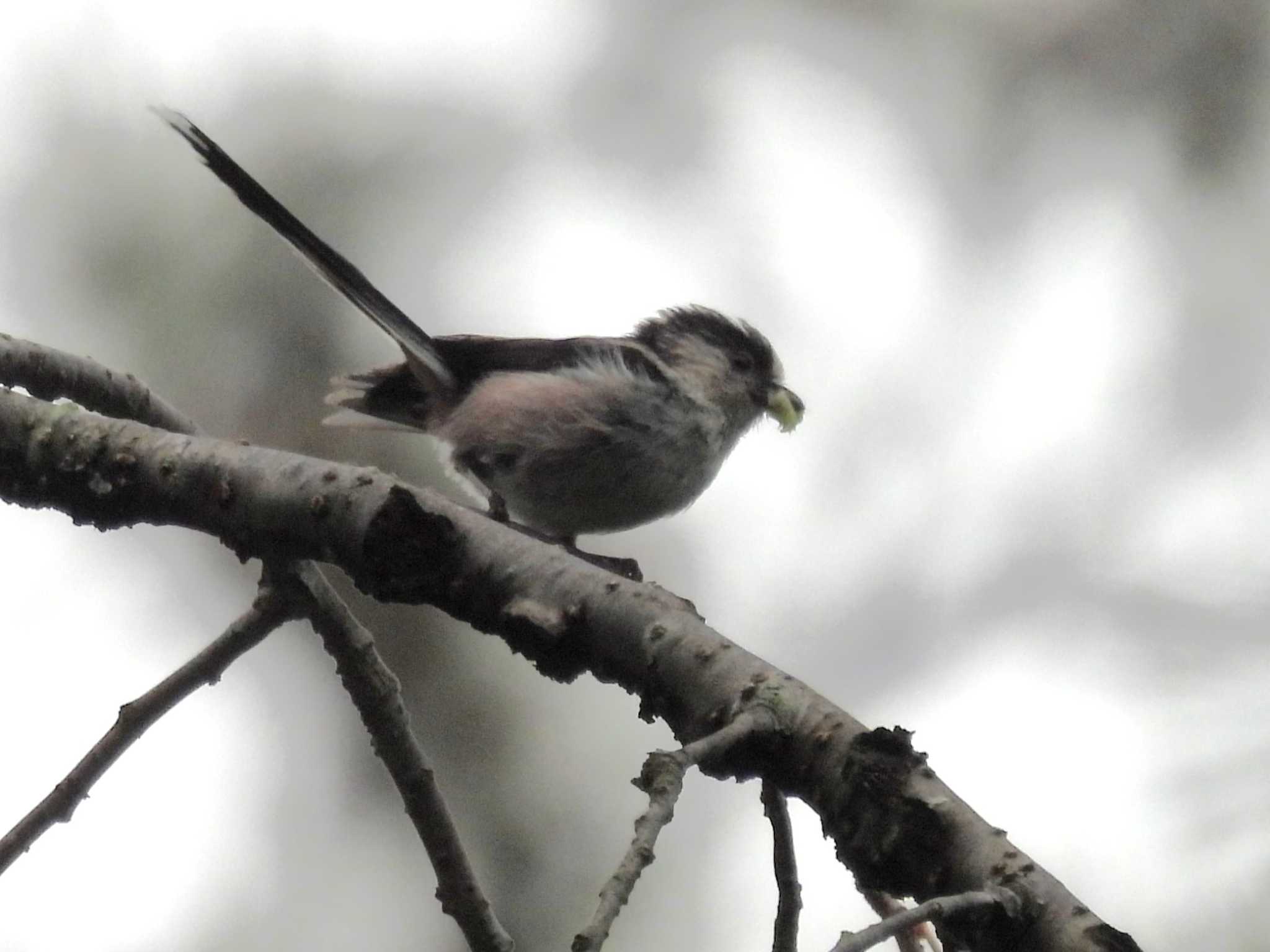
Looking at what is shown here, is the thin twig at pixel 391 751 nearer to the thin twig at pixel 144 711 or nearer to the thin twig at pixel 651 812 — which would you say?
the thin twig at pixel 144 711

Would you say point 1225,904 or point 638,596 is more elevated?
point 1225,904

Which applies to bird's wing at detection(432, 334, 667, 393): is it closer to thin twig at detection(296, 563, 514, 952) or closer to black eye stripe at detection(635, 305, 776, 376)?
black eye stripe at detection(635, 305, 776, 376)

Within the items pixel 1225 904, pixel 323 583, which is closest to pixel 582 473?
pixel 323 583

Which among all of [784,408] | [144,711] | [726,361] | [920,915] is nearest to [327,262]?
[144,711]

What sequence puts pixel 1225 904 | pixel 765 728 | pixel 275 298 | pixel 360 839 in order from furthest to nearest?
pixel 275 298
pixel 360 839
pixel 1225 904
pixel 765 728

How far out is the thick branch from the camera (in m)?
1.45

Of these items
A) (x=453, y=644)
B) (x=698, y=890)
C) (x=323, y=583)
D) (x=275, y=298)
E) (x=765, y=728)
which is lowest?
(x=765, y=728)

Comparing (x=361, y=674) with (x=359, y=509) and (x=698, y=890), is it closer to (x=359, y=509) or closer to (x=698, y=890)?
(x=359, y=509)

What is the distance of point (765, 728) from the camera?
5.06 feet

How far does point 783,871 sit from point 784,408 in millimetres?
2532

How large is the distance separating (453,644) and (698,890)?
43.5 inches

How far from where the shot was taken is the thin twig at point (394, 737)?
2.09 m

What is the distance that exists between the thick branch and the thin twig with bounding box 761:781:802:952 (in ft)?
0.08

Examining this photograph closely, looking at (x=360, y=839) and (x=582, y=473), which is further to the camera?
(x=360, y=839)
